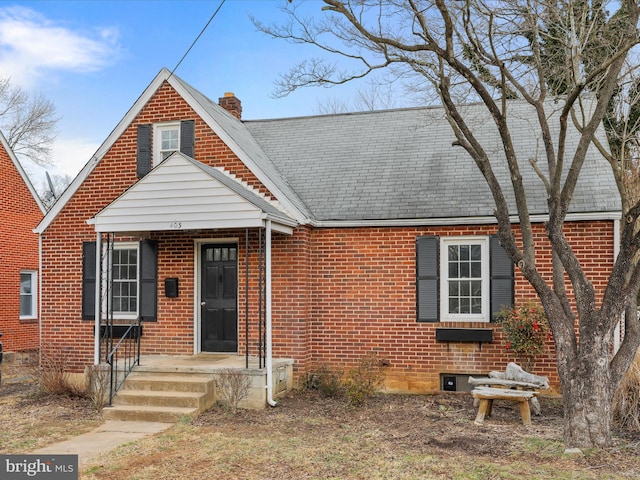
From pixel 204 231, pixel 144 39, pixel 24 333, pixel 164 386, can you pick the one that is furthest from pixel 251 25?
pixel 24 333

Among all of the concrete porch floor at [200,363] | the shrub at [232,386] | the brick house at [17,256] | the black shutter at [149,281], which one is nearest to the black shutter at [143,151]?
the black shutter at [149,281]

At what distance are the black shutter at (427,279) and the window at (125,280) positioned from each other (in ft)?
18.0

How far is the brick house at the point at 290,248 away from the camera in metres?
10.6

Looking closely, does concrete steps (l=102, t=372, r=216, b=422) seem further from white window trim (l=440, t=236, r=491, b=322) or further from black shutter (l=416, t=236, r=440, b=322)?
white window trim (l=440, t=236, r=491, b=322)

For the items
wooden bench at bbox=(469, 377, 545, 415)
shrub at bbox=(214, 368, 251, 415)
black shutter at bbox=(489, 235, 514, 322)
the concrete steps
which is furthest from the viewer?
black shutter at bbox=(489, 235, 514, 322)

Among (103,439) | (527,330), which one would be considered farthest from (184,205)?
(527,330)

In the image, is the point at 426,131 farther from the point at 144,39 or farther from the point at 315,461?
the point at 315,461

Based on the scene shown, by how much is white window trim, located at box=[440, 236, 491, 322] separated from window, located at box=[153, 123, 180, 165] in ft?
18.1

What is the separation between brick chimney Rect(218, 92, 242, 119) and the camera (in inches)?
601

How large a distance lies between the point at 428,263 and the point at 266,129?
5.88 m

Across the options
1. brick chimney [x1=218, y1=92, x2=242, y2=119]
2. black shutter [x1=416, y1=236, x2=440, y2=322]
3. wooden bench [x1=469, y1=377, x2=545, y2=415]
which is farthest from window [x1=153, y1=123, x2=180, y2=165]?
wooden bench [x1=469, y1=377, x2=545, y2=415]

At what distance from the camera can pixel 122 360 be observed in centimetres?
1182

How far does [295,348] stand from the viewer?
444 inches

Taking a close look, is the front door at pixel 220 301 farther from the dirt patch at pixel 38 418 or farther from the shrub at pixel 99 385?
the dirt patch at pixel 38 418
